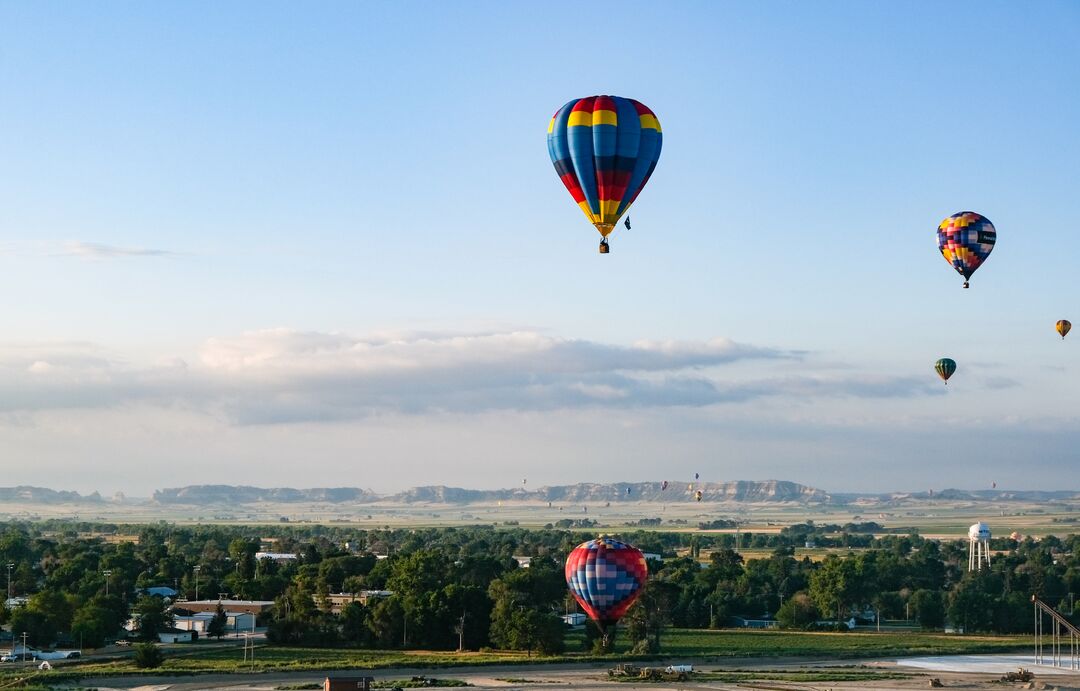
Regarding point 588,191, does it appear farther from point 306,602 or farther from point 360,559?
point 360,559

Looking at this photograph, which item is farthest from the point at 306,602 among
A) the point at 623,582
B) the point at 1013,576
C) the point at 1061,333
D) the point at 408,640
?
the point at 1013,576

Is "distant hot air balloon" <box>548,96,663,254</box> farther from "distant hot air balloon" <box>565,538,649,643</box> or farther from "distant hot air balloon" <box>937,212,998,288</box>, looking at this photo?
"distant hot air balloon" <box>937,212,998,288</box>

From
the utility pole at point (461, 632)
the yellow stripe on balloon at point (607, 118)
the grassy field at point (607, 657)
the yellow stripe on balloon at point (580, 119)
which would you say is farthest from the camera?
the utility pole at point (461, 632)

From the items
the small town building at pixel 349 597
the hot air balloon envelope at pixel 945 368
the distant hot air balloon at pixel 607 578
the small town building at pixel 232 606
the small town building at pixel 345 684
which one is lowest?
the small town building at pixel 345 684

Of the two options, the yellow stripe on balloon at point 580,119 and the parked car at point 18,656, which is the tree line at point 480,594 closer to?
the parked car at point 18,656

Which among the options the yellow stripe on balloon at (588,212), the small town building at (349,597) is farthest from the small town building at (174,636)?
the yellow stripe on balloon at (588,212)

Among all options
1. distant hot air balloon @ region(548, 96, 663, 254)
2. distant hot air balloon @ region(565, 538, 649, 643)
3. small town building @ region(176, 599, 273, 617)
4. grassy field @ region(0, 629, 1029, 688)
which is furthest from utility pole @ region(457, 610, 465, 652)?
distant hot air balloon @ region(548, 96, 663, 254)
